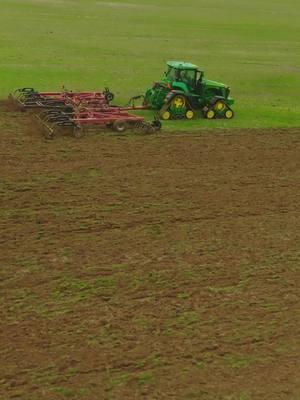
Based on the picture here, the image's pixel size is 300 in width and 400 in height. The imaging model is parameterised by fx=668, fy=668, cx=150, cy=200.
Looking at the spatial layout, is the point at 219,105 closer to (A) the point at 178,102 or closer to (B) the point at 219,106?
(B) the point at 219,106

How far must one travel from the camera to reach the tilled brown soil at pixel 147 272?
858 cm

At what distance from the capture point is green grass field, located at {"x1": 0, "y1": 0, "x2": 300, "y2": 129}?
27.1 meters

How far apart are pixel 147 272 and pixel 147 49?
29.8 m

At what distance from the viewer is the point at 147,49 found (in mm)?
39375

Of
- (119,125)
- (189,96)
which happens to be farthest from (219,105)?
(119,125)

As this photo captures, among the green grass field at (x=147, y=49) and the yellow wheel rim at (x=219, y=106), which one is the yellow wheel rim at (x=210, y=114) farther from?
the green grass field at (x=147, y=49)

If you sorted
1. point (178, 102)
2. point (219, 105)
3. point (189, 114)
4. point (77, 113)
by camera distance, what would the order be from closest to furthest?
point (77, 113), point (178, 102), point (189, 114), point (219, 105)

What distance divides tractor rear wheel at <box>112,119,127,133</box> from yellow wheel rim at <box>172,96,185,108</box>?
8.82ft

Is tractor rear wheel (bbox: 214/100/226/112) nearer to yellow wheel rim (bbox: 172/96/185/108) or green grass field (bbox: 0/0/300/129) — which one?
green grass field (bbox: 0/0/300/129)

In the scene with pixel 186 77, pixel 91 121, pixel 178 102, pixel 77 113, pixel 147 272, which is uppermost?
pixel 186 77

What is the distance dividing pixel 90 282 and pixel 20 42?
31.0m

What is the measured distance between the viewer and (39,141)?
18719 mm

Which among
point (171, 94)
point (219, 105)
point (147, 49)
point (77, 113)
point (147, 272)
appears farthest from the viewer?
point (147, 49)

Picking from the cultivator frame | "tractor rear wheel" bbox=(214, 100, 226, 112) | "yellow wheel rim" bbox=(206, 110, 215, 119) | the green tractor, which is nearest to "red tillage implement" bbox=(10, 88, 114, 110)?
the cultivator frame
